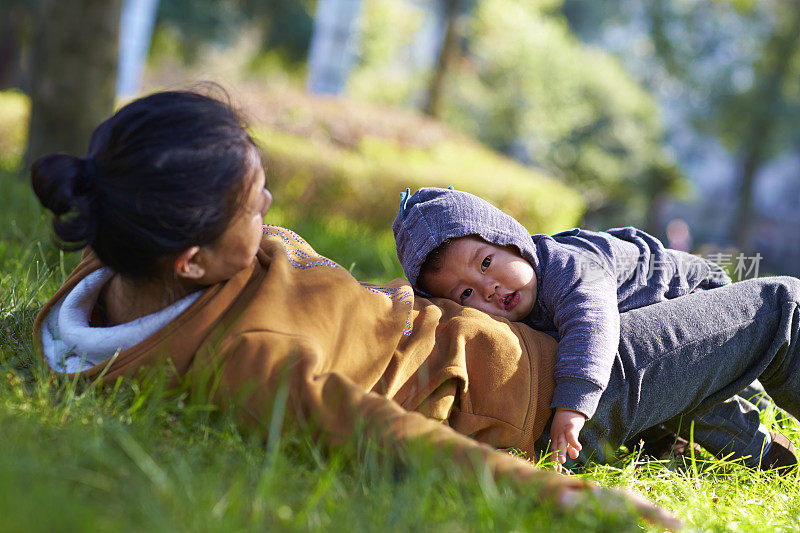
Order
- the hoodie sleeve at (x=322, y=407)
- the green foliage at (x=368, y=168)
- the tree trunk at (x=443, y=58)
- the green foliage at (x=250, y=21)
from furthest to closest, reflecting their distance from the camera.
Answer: the green foliage at (x=250, y=21) < the tree trunk at (x=443, y=58) < the green foliage at (x=368, y=168) < the hoodie sleeve at (x=322, y=407)

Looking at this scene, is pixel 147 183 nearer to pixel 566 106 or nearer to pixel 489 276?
pixel 489 276

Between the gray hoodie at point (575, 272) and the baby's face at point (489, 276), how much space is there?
1.6 inches

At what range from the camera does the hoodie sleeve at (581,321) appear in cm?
213

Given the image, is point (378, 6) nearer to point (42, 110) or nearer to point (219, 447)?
point (42, 110)

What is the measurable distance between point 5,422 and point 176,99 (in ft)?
2.79

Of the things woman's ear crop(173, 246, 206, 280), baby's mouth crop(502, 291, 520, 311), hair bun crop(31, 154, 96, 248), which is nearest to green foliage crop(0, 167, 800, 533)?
woman's ear crop(173, 246, 206, 280)

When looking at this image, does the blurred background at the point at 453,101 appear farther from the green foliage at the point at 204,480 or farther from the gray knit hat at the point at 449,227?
the green foliage at the point at 204,480

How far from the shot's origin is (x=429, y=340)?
2.12 m

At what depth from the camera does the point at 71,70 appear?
498cm

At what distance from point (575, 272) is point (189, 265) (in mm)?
1218

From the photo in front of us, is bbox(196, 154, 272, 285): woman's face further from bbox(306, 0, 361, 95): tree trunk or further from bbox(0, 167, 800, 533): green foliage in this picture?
bbox(306, 0, 361, 95): tree trunk

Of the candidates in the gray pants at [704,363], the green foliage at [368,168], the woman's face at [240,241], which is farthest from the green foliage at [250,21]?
the woman's face at [240,241]

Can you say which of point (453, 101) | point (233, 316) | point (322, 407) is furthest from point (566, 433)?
point (453, 101)

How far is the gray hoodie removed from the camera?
84.9 inches
